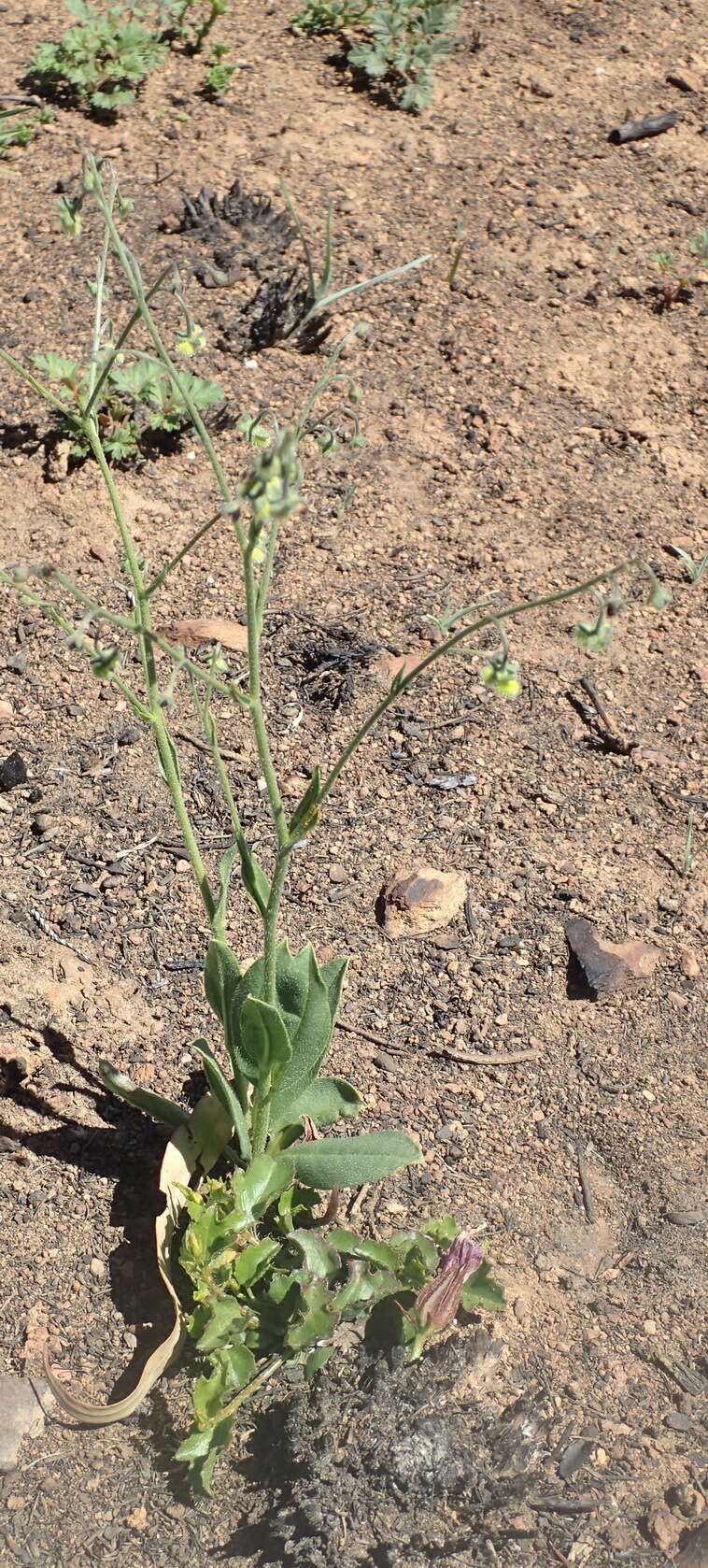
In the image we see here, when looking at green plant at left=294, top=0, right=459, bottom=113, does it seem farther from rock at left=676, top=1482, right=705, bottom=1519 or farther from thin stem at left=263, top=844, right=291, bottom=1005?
rock at left=676, top=1482, right=705, bottom=1519

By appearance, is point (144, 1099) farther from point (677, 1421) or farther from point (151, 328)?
point (151, 328)

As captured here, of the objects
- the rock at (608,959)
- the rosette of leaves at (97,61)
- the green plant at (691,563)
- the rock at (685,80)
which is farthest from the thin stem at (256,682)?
the rock at (685,80)

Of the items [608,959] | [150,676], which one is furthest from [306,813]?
[608,959]

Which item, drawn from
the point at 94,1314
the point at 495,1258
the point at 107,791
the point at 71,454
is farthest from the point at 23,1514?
the point at 71,454

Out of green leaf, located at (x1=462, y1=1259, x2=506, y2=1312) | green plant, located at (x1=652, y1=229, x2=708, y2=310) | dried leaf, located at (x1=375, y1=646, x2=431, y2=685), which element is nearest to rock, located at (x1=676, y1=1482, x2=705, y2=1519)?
green leaf, located at (x1=462, y1=1259, x2=506, y2=1312)

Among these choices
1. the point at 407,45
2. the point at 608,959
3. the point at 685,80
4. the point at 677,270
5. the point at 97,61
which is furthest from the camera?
the point at 685,80

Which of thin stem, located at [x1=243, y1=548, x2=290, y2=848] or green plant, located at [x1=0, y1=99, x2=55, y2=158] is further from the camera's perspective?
green plant, located at [x1=0, y1=99, x2=55, y2=158]

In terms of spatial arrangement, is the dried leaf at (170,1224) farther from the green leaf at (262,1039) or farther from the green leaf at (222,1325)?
the green leaf at (262,1039)
